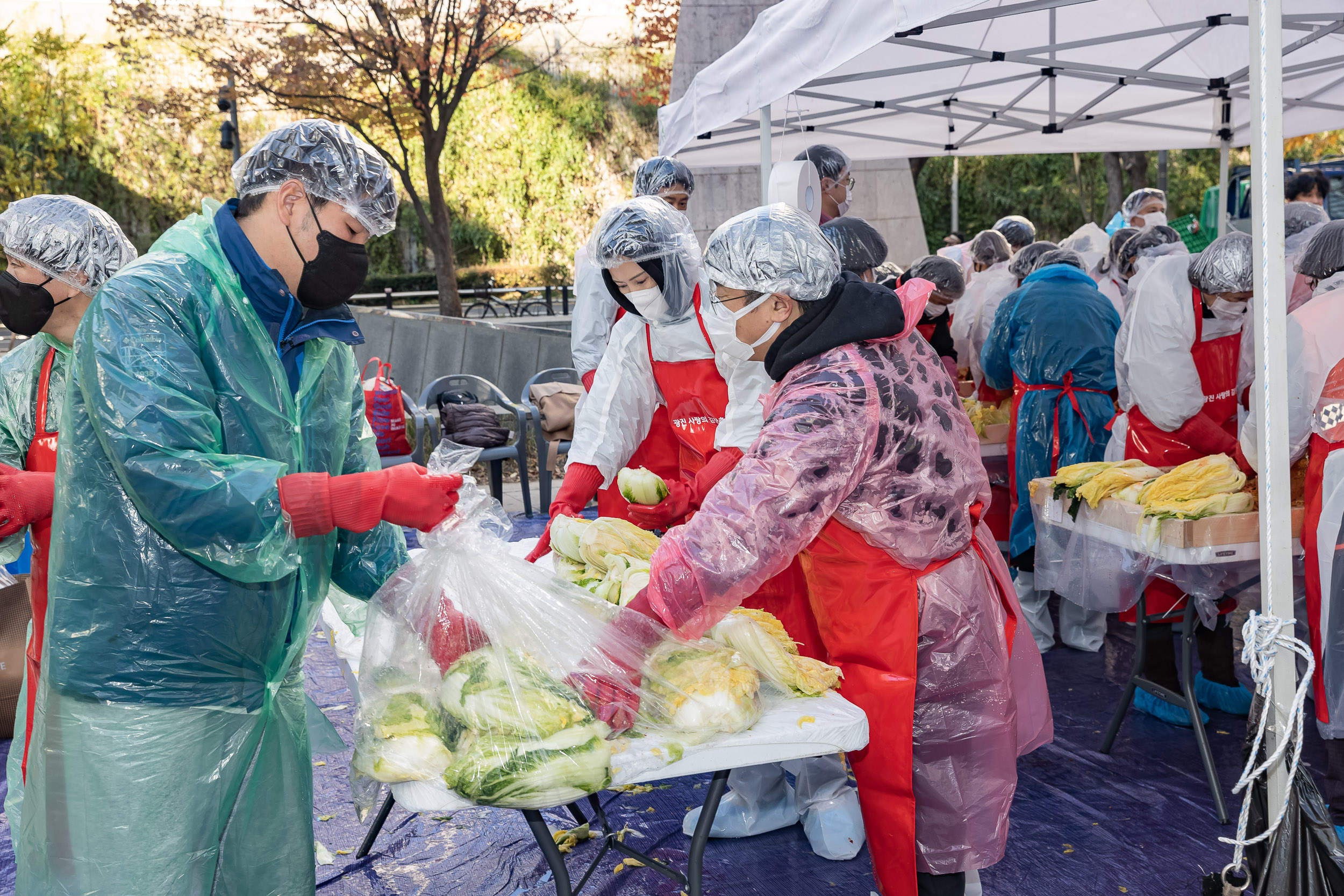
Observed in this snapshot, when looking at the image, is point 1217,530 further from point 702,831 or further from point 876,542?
point 702,831

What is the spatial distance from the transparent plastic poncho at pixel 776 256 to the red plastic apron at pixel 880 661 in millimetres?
497

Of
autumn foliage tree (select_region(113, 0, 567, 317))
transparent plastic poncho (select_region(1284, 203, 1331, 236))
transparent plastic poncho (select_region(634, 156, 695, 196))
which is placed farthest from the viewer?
autumn foliage tree (select_region(113, 0, 567, 317))

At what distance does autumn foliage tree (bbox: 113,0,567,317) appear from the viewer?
39.4 feet

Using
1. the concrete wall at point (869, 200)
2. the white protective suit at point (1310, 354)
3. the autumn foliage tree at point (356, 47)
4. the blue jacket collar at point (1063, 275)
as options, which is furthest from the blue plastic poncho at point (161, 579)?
the autumn foliage tree at point (356, 47)

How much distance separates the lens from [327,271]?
6.05 feet

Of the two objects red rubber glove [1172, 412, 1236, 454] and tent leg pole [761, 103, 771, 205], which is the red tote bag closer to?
tent leg pole [761, 103, 771, 205]

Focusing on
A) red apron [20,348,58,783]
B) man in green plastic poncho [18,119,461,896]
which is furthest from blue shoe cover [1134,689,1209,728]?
red apron [20,348,58,783]

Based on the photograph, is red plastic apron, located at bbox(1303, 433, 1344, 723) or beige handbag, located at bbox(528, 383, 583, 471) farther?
beige handbag, located at bbox(528, 383, 583, 471)

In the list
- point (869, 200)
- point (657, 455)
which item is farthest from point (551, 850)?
point (869, 200)

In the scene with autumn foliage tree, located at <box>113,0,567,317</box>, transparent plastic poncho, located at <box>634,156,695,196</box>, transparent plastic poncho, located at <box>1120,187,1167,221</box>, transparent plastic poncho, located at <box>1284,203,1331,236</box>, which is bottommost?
transparent plastic poncho, located at <box>1284,203,1331,236</box>

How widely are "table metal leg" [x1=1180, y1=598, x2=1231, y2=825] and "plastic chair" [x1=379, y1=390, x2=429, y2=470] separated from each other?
501 cm

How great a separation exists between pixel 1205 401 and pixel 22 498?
12.4 ft

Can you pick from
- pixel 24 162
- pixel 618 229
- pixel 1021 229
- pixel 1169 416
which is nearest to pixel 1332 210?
pixel 1021 229

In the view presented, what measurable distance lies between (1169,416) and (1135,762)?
128cm
